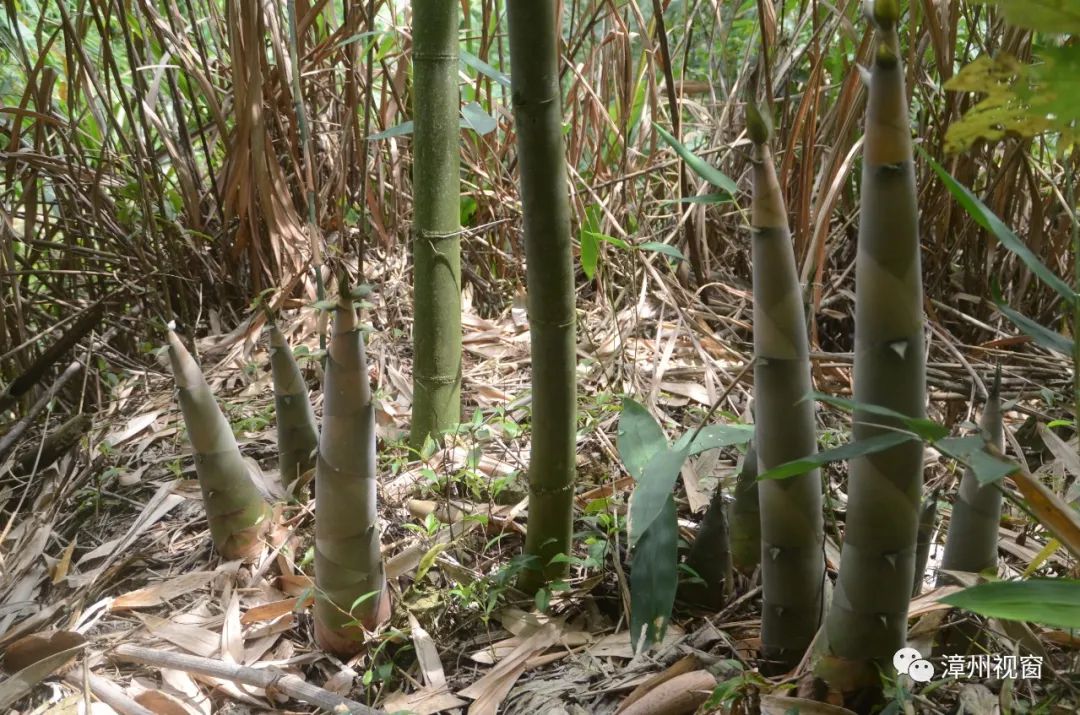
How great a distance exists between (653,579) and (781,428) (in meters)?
0.18

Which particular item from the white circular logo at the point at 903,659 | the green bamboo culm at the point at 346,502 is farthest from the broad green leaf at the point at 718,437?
the green bamboo culm at the point at 346,502

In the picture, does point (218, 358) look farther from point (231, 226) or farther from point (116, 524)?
point (116, 524)

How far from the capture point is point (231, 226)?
1938mm

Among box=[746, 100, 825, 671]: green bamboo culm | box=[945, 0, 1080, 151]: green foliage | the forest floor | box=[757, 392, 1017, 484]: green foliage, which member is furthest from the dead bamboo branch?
box=[945, 0, 1080, 151]: green foliage

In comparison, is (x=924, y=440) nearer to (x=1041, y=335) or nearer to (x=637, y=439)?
(x=1041, y=335)

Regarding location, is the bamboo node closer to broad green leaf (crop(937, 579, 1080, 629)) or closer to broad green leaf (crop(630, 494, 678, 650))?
broad green leaf (crop(630, 494, 678, 650))

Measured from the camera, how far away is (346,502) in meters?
0.92

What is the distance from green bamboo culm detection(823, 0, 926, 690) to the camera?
0.59 meters

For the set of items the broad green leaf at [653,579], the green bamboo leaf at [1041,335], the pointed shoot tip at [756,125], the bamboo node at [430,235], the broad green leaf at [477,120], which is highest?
the broad green leaf at [477,120]

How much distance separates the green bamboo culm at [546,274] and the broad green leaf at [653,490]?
0.18 m

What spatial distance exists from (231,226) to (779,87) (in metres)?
1.29

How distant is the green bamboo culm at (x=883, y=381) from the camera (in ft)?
1.93

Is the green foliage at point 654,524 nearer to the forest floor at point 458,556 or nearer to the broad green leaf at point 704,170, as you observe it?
the forest floor at point 458,556

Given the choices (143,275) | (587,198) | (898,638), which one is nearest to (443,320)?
(587,198)
